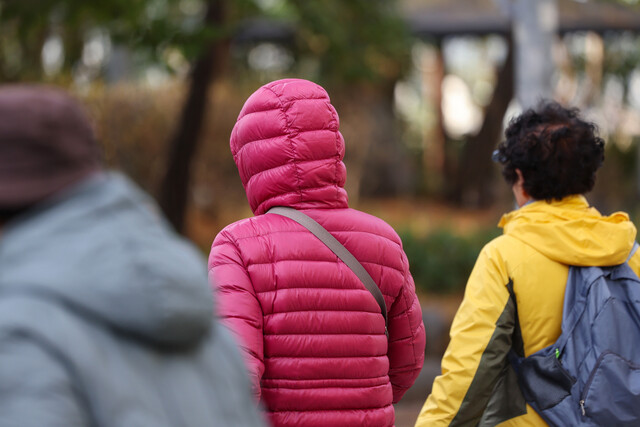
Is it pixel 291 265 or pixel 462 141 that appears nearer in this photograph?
pixel 291 265

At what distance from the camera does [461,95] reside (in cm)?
2908

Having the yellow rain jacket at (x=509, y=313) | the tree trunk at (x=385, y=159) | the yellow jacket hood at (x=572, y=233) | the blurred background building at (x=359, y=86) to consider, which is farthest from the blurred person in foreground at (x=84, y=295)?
the tree trunk at (x=385, y=159)

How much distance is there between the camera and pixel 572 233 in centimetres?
304

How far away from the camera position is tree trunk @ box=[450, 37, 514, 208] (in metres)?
17.0

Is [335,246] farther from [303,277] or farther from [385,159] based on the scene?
[385,159]

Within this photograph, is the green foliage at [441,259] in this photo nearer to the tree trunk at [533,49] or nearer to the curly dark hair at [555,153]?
the tree trunk at [533,49]

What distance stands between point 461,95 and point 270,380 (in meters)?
27.2

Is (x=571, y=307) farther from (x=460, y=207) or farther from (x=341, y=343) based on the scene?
(x=460, y=207)

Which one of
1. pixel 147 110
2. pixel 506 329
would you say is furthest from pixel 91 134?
pixel 147 110

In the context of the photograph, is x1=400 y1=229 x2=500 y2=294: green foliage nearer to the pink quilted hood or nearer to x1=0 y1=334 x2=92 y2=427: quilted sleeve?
the pink quilted hood

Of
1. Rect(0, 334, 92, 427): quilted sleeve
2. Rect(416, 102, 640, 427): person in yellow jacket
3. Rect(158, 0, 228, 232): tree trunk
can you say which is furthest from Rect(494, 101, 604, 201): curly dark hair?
Rect(158, 0, 228, 232): tree trunk

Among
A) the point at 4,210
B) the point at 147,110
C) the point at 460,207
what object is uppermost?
the point at 4,210

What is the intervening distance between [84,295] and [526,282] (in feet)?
6.34

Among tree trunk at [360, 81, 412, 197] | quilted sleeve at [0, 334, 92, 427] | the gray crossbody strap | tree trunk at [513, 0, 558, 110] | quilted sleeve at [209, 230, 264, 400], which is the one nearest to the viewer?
quilted sleeve at [0, 334, 92, 427]
